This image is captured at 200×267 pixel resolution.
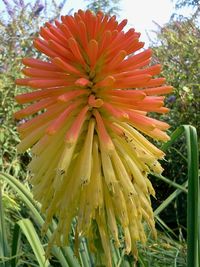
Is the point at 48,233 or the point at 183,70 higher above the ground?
the point at 183,70

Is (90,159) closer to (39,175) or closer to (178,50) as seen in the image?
(39,175)

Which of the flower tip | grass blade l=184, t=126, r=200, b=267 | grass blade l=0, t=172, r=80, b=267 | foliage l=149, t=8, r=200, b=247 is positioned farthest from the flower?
foliage l=149, t=8, r=200, b=247

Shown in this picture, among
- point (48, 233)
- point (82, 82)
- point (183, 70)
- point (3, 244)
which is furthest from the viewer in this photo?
point (183, 70)

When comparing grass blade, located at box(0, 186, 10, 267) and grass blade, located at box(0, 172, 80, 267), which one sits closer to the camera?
grass blade, located at box(0, 172, 80, 267)

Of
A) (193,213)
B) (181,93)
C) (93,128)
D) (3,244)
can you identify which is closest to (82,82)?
(93,128)

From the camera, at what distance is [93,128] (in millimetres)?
1584

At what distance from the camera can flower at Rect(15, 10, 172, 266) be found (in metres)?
1.49

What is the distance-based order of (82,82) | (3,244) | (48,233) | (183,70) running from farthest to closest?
(183,70) < (3,244) < (48,233) < (82,82)

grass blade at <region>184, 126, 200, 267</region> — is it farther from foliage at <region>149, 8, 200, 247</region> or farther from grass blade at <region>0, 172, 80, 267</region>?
foliage at <region>149, 8, 200, 247</region>

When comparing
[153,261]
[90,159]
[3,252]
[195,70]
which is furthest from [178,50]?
[90,159]

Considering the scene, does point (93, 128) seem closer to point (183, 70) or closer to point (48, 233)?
point (48, 233)

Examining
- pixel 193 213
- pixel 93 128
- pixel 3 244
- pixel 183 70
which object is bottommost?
pixel 3 244

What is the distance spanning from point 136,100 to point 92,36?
0.87 feet

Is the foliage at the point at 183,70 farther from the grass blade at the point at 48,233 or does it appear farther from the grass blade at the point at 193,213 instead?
the grass blade at the point at 193,213
